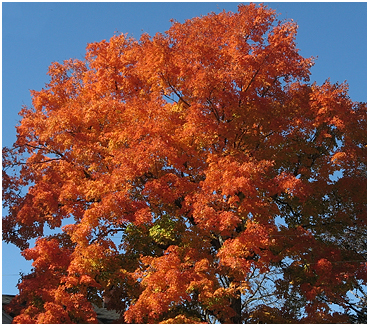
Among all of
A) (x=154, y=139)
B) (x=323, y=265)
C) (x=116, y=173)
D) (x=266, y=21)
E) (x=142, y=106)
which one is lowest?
(x=323, y=265)

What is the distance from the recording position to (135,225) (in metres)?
19.7

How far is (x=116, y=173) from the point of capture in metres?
19.8

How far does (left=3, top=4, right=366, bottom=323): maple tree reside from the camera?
1806 cm

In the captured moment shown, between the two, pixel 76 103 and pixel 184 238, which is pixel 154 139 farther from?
pixel 76 103

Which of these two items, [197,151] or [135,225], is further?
[197,151]

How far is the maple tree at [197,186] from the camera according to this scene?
1806cm

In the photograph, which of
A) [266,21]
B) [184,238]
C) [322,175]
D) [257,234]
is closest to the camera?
[257,234]

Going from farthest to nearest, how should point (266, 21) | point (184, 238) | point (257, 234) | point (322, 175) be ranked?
point (266, 21)
point (322, 175)
point (184, 238)
point (257, 234)

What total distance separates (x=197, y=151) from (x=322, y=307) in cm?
783

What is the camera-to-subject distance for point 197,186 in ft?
66.5

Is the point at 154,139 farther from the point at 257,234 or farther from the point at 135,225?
the point at 257,234

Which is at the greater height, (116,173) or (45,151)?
(45,151)

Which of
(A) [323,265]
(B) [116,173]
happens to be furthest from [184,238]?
(A) [323,265]

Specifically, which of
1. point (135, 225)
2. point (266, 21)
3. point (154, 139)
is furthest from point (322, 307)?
point (266, 21)
